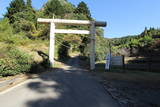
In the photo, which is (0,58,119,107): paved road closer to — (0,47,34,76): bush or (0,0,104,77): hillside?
(0,47,34,76): bush

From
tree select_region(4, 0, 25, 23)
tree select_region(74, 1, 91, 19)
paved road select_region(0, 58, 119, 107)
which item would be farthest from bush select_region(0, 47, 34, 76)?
tree select_region(74, 1, 91, 19)

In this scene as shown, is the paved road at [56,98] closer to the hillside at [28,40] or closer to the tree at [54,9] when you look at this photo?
the hillside at [28,40]

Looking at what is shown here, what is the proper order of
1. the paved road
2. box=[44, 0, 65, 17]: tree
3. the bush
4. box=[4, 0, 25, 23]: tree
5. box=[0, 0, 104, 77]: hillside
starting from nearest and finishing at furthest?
the paved road < the bush < box=[0, 0, 104, 77]: hillside < box=[4, 0, 25, 23]: tree < box=[44, 0, 65, 17]: tree

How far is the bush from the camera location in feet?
31.8

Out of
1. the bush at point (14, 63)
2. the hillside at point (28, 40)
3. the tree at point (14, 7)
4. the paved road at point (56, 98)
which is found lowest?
the paved road at point (56, 98)

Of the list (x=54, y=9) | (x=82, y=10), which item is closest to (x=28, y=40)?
(x=54, y=9)

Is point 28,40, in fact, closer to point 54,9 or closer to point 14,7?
point 14,7

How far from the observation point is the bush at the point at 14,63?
9703 mm

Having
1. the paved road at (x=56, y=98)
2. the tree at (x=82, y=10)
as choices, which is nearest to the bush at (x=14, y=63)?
the paved road at (x=56, y=98)

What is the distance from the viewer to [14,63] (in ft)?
32.5

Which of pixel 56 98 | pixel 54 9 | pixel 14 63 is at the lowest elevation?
pixel 56 98

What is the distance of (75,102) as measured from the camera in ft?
16.3

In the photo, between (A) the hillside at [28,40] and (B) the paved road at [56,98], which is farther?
(A) the hillside at [28,40]

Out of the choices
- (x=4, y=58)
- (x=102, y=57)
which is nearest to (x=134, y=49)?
(x=102, y=57)
